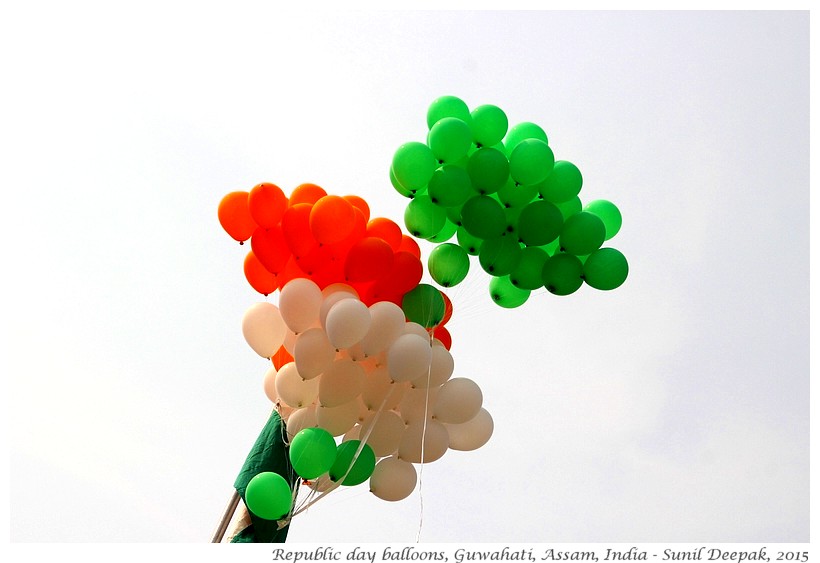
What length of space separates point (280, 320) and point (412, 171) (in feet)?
3.78

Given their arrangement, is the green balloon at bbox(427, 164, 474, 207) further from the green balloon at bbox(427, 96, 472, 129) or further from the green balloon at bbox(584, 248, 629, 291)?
the green balloon at bbox(584, 248, 629, 291)

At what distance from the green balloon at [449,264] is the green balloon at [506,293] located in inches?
16.0

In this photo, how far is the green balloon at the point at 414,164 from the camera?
5.85 metres

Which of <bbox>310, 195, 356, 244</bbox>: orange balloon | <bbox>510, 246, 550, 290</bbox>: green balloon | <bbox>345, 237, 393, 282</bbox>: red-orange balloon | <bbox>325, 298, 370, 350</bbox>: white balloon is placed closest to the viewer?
<bbox>325, 298, 370, 350</bbox>: white balloon

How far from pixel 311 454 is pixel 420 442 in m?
0.64

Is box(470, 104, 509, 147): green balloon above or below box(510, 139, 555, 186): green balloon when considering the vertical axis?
above

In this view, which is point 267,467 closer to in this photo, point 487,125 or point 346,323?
point 346,323

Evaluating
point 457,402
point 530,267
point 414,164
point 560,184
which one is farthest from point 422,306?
point 560,184

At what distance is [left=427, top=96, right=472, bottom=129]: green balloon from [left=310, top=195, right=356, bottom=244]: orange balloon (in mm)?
827

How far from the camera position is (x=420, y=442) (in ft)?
19.1

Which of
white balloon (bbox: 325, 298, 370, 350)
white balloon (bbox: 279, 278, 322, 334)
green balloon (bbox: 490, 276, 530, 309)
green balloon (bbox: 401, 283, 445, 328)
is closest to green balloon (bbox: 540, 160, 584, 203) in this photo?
green balloon (bbox: 490, 276, 530, 309)

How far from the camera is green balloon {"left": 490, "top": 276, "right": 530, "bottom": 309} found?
6.44 metres

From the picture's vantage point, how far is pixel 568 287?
20.0ft

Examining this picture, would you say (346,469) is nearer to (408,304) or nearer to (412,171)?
(408,304)
